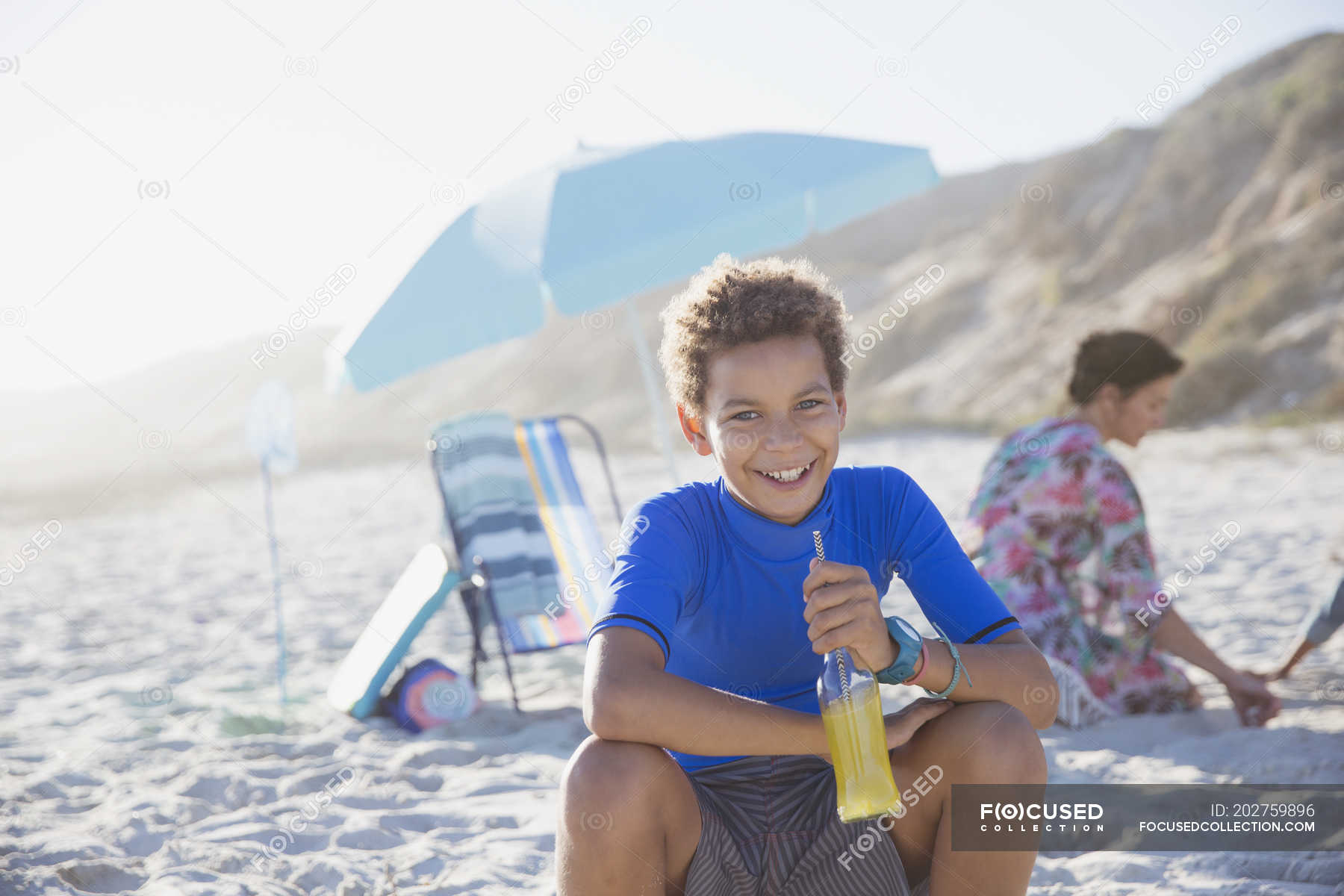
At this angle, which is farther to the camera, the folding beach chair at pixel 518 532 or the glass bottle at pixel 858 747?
the folding beach chair at pixel 518 532

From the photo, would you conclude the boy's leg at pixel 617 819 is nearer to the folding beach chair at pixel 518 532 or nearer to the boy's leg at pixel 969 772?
the boy's leg at pixel 969 772

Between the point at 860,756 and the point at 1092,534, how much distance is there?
1.84m

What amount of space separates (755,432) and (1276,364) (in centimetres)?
1313

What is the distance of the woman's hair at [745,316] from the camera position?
1.63 meters

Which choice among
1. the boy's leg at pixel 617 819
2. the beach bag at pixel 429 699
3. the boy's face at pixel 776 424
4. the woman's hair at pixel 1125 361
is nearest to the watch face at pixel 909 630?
the boy's face at pixel 776 424

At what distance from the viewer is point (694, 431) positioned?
5.90ft

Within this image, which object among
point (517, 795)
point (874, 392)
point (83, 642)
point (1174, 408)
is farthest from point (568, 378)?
point (517, 795)

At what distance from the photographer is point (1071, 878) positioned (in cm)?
206

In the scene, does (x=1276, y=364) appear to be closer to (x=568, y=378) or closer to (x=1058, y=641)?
(x=1058, y=641)

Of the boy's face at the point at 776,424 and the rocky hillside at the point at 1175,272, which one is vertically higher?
the rocky hillside at the point at 1175,272

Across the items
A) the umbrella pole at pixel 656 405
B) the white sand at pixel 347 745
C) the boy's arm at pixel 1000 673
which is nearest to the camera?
the boy's arm at pixel 1000 673

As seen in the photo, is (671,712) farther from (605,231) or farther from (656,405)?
(656,405)

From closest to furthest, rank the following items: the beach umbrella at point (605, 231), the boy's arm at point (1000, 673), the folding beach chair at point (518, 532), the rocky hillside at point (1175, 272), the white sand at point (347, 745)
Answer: the boy's arm at point (1000, 673) < the white sand at point (347, 745) < the beach umbrella at point (605, 231) < the folding beach chair at point (518, 532) < the rocky hillside at point (1175, 272)

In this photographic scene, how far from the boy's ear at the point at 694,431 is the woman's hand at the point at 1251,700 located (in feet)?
5.99
